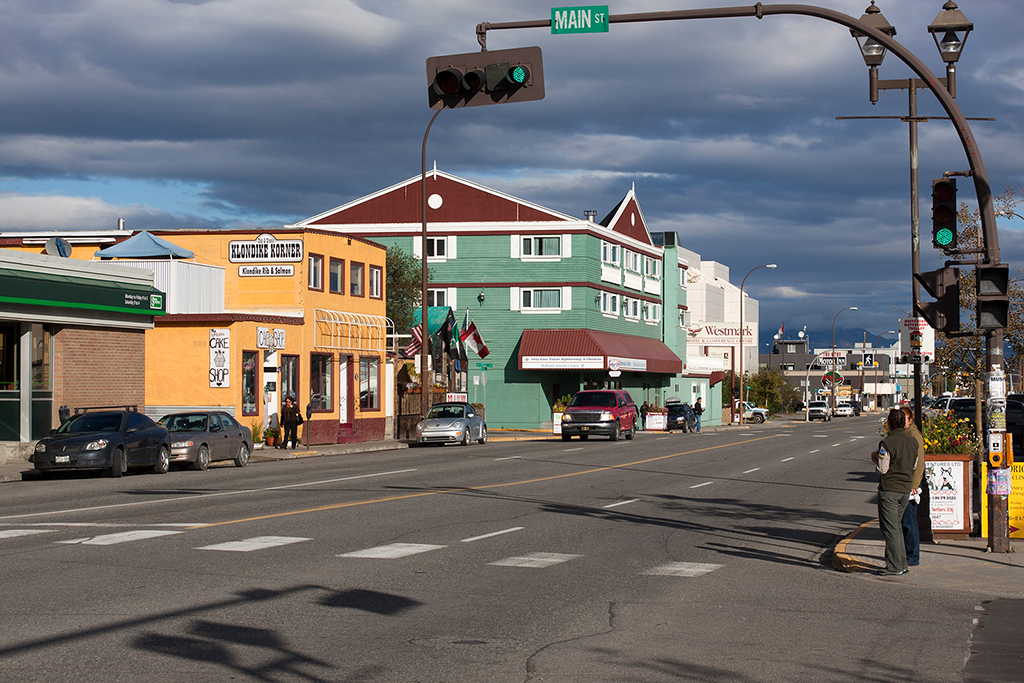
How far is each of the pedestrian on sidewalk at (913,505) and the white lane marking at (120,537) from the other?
867 centimetres

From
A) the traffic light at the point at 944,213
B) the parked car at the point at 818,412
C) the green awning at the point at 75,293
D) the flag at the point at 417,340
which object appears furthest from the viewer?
the parked car at the point at 818,412

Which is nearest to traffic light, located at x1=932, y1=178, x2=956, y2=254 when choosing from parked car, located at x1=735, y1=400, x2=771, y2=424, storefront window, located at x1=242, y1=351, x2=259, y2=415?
storefront window, located at x1=242, y1=351, x2=259, y2=415

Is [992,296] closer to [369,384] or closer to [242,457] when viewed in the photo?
[242,457]

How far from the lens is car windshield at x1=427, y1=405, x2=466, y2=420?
40.4 m

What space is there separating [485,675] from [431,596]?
9.49 feet

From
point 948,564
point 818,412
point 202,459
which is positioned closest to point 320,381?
point 202,459

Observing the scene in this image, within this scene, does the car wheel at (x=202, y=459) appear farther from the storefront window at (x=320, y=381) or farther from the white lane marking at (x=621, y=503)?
the white lane marking at (x=621, y=503)

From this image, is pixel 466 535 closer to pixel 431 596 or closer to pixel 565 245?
pixel 431 596

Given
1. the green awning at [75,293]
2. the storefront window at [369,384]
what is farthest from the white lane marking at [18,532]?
the storefront window at [369,384]

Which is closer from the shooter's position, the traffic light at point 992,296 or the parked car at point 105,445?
the traffic light at point 992,296

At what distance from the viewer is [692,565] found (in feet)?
40.6

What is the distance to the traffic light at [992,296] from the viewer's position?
12.1m

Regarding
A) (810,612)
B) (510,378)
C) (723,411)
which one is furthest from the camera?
(723,411)

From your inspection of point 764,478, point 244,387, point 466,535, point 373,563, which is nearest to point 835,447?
point 764,478
